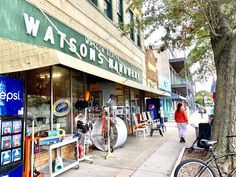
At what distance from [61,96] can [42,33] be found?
2.18m

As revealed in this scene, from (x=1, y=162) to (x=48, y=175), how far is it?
1329 millimetres

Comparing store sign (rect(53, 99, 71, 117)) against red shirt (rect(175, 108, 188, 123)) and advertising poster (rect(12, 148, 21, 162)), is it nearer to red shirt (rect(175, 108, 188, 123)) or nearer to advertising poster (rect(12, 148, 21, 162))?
advertising poster (rect(12, 148, 21, 162))

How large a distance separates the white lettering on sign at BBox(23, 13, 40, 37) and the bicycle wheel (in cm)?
442

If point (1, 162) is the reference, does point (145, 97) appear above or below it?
above

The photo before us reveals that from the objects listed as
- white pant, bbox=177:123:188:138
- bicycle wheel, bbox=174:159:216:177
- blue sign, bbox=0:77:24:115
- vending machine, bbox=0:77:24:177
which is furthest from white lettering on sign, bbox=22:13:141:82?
bicycle wheel, bbox=174:159:216:177

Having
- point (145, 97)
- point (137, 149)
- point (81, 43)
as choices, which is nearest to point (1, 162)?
point (81, 43)

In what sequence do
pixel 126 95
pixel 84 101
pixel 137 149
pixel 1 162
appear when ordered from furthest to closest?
1. pixel 126 95
2. pixel 137 149
3. pixel 84 101
4. pixel 1 162

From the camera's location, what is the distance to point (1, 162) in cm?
401

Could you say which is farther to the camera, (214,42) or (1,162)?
(214,42)

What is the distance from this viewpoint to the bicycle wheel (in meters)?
4.36

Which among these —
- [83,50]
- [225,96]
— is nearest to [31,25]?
[83,50]

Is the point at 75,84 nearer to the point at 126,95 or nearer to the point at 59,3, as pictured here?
the point at 59,3

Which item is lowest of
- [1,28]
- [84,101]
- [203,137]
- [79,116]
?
[203,137]

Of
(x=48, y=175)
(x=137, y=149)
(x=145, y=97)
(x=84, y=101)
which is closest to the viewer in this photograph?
(x=48, y=175)
